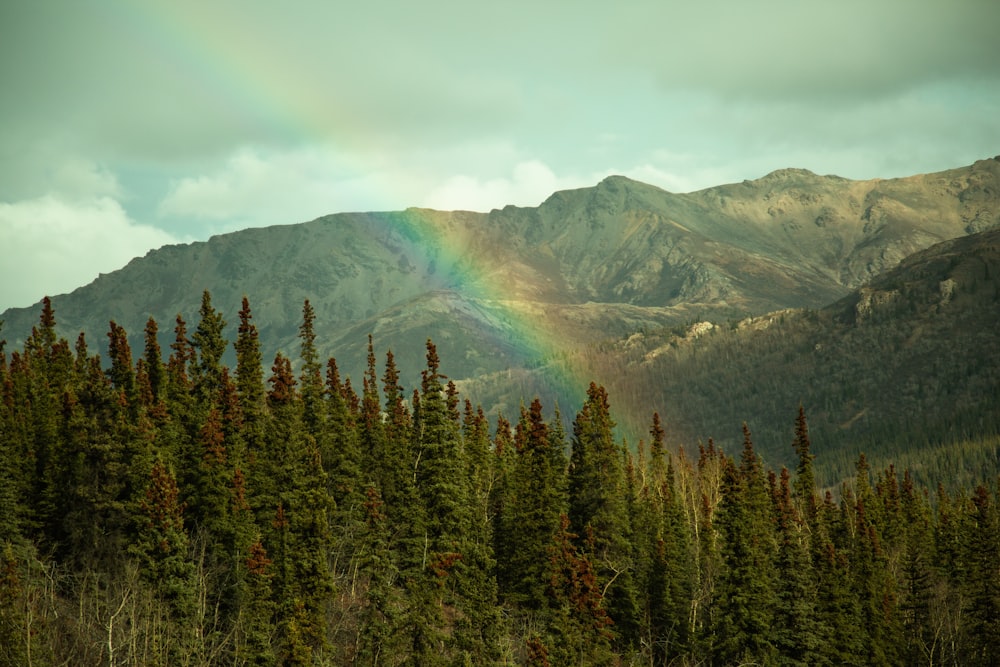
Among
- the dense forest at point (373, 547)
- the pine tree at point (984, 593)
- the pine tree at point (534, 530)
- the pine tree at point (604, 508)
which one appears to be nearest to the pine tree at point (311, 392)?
the dense forest at point (373, 547)

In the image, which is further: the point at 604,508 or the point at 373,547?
the point at 604,508

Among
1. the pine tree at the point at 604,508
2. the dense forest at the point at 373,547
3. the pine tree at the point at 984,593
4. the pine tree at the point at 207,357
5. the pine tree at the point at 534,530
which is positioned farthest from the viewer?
the pine tree at the point at 984,593

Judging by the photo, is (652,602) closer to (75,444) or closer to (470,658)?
(470,658)

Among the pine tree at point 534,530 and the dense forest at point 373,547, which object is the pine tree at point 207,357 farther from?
the pine tree at point 534,530

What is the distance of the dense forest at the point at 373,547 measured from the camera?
53750 millimetres

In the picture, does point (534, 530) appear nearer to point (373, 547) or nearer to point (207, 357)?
point (373, 547)

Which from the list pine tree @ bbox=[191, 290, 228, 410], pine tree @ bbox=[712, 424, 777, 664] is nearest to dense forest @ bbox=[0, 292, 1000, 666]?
pine tree @ bbox=[712, 424, 777, 664]

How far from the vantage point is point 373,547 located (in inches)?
2128

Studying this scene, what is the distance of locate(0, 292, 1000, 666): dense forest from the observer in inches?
2116

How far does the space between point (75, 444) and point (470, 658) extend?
32.4m

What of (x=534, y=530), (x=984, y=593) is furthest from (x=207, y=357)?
(x=984, y=593)

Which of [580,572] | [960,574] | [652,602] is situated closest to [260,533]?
[580,572]

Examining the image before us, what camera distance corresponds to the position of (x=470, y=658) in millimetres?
54656

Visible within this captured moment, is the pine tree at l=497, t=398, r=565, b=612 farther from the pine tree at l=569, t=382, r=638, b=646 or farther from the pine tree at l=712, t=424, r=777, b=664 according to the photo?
the pine tree at l=712, t=424, r=777, b=664
